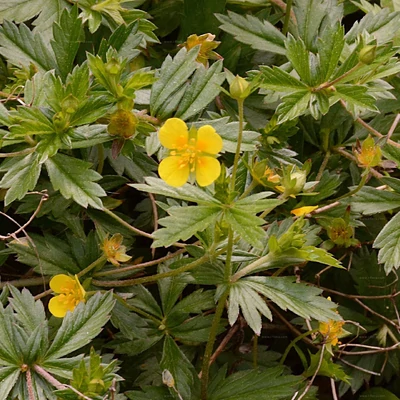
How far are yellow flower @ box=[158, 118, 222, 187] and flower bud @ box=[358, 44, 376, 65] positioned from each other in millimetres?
321

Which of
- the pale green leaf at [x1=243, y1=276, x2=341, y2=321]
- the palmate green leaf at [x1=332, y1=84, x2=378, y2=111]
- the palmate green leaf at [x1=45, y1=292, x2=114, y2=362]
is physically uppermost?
the palmate green leaf at [x1=332, y1=84, x2=378, y2=111]

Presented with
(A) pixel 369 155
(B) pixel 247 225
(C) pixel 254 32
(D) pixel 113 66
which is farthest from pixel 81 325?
(C) pixel 254 32

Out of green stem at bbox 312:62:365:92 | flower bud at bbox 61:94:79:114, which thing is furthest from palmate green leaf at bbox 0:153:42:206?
green stem at bbox 312:62:365:92

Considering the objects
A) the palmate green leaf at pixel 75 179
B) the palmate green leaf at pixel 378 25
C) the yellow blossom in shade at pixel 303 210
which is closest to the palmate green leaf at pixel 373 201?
the yellow blossom in shade at pixel 303 210

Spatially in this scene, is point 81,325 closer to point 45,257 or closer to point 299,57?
point 45,257

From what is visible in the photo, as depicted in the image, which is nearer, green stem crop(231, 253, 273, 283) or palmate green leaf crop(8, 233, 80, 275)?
green stem crop(231, 253, 273, 283)

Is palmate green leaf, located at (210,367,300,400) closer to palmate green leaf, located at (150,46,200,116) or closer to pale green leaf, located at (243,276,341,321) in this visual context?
pale green leaf, located at (243,276,341,321)

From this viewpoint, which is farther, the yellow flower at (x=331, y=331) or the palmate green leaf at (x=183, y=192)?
the yellow flower at (x=331, y=331)

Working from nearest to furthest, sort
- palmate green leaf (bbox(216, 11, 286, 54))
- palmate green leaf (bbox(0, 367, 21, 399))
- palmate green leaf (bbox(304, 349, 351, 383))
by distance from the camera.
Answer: palmate green leaf (bbox(0, 367, 21, 399))
palmate green leaf (bbox(304, 349, 351, 383))
palmate green leaf (bbox(216, 11, 286, 54))

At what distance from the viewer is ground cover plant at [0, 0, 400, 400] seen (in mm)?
1036

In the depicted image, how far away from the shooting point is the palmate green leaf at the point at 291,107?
1216 mm

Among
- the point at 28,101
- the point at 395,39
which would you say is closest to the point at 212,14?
the point at 395,39

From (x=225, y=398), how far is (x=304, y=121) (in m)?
0.65

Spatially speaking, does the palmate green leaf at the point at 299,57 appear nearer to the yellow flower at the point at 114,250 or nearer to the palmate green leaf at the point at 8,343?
the yellow flower at the point at 114,250
